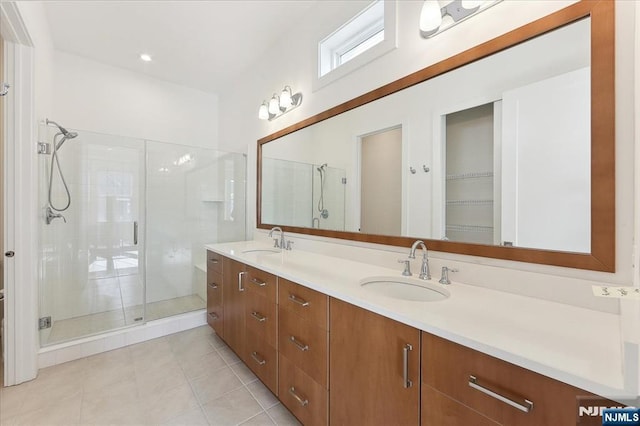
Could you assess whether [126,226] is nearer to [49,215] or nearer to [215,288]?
[49,215]

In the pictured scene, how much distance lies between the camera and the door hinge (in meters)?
2.03

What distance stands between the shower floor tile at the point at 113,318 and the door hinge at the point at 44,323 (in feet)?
0.31

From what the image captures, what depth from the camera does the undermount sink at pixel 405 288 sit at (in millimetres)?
1219

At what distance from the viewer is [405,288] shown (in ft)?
4.36

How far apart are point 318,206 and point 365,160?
1.88 feet

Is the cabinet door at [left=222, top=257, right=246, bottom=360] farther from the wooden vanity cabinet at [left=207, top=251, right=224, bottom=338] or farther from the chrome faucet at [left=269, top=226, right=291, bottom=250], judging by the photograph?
the chrome faucet at [left=269, top=226, right=291, bottom=250]

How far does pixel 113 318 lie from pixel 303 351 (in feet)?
7.62

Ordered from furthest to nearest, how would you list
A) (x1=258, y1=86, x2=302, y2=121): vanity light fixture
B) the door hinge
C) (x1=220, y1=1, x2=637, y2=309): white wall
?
(x1=258, y1=86, x2=302, y2=121): vanity light fixture → the door hinge → (x1=220, y1=1, x2=637, y2=309): white wall

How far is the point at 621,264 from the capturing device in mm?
861

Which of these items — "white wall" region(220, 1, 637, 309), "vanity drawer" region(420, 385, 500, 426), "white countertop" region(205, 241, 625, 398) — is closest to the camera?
"white countertop" region(205, 241, 625, 398)

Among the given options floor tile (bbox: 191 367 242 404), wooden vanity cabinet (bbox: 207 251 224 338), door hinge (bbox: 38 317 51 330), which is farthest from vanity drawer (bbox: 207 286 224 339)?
door hinge (bbox: 38 317 51 330)

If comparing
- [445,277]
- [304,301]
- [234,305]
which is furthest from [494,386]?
[234,305]

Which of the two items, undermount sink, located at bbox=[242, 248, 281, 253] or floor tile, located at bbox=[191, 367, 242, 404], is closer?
floor tile, located at bbox=[191, 367, 242, 404]

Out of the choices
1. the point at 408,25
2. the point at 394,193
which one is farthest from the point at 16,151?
the point at 408,25
